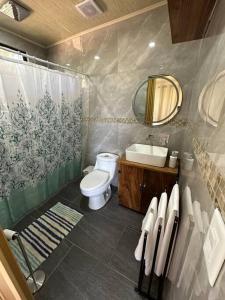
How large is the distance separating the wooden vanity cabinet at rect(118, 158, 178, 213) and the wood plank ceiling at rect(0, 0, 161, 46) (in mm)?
1734

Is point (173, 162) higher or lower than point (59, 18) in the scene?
lower

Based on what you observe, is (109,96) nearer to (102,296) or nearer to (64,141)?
(64,141)

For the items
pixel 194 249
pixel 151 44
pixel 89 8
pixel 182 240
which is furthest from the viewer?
pixel 151 44

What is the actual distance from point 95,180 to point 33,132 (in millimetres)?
964

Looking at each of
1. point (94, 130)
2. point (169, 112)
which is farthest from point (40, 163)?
point (169, 112)

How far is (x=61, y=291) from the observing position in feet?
3.57

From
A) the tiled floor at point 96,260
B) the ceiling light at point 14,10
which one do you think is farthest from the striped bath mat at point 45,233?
the ceiling light at point 14,10

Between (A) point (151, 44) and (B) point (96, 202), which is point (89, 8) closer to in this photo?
(A) point (151, 44)

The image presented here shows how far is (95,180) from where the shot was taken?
182 cm

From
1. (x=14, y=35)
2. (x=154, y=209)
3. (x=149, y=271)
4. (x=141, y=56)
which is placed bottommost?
(x=149, y=271)

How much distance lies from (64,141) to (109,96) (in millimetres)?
971

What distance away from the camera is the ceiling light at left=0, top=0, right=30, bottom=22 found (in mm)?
1424

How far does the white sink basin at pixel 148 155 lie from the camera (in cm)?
152

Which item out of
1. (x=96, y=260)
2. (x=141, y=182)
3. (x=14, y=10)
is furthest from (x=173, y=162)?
(x=14, y=10)
